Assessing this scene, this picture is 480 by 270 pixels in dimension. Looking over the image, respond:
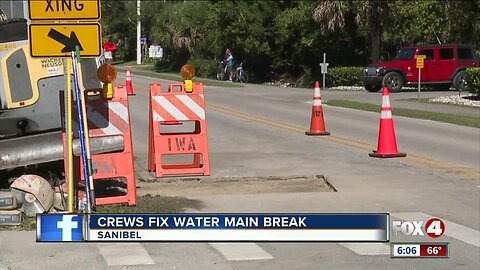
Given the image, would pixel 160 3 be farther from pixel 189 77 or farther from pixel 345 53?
pixel 189 77

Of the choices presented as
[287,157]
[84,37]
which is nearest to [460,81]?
[287,157]

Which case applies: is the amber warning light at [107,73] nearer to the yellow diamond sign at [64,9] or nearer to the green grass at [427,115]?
the yellow diamond sign at [64,9]

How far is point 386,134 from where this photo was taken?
1227 centimetres

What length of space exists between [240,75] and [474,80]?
19.6 meters

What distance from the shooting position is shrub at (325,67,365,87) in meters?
36.5

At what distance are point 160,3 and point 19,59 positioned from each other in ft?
194

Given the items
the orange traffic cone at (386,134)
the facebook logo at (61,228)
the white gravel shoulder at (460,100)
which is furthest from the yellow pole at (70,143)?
the white gravel shoulder at (460,100)

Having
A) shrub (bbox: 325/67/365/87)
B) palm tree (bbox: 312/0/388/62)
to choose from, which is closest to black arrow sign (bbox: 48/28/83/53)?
shrub (bbox: 325/67/365/87)

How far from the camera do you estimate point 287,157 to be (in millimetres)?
12711

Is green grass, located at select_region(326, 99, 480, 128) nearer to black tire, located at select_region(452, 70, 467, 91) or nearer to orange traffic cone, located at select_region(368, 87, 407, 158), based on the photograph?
orange traffic cone, located at select_region(368, 87, 407, 158)

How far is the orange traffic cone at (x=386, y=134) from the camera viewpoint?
1219 centimetres

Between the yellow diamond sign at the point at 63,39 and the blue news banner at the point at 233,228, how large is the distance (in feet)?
9.14

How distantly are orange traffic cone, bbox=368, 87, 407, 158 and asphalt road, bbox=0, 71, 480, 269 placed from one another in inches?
10.0

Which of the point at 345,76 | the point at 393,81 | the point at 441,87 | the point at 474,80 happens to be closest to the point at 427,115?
the point at 474,80
